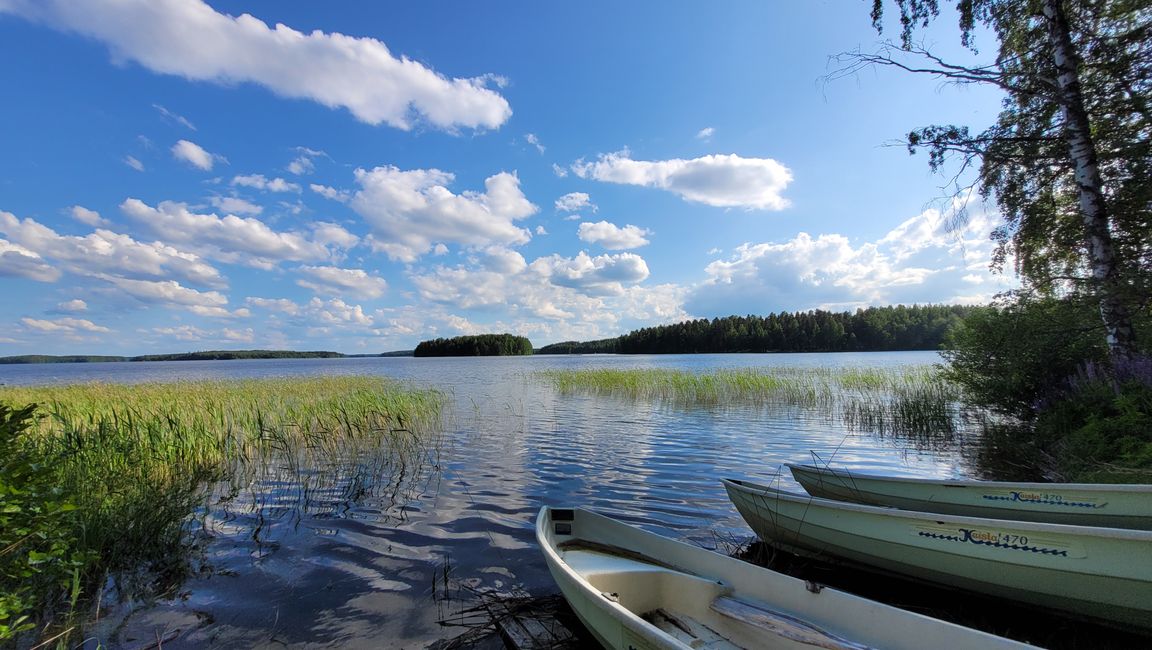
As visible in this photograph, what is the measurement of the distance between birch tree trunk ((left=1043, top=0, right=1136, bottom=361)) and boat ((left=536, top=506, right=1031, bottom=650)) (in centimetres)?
880

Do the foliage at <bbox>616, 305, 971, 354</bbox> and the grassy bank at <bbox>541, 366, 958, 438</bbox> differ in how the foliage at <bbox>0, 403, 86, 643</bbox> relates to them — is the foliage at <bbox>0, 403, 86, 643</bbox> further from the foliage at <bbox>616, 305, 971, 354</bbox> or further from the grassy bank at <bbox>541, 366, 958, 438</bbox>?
the foliage at <bbox>616, 305, 971, 354</bbox>

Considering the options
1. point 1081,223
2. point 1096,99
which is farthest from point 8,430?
point 1096,99

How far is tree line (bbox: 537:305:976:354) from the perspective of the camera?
89.1 m

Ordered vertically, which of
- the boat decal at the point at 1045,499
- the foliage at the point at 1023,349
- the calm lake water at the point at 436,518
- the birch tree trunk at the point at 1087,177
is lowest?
the calm lake water at the point at 436,518

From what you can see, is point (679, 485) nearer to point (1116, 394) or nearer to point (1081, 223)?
point (1116, 394)

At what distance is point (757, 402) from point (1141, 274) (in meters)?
12.7

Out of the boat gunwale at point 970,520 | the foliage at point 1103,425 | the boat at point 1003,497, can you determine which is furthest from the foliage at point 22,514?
the foliage at point 1103,425

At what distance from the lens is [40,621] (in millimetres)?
4250

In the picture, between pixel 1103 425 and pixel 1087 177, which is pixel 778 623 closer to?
pixel 1103 425

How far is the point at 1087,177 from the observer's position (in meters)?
8.74

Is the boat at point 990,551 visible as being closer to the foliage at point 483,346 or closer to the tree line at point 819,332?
the tree line at point 819,332

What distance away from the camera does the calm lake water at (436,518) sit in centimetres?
459

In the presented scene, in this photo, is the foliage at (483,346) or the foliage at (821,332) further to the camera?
the foliage at (483,346)

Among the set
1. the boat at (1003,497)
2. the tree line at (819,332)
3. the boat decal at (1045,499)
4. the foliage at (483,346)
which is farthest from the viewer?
the foliage at (483,346)
